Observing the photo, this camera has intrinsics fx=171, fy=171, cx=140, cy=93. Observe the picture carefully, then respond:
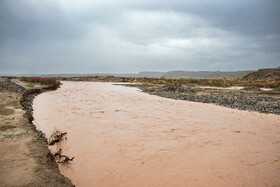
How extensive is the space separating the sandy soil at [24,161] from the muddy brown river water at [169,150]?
58 cm

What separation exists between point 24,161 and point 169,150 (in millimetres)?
4125

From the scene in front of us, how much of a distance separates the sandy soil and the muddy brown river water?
0.58 meters

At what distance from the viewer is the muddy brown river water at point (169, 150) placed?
13.9 ft

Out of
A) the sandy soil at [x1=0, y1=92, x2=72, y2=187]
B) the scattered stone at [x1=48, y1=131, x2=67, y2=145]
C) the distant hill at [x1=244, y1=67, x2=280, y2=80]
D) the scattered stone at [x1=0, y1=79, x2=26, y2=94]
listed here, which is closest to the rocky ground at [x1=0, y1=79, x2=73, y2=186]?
the sandy soil at [x1=0, y1=92, x2=72, y2=187]

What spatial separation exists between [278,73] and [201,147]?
200 feet

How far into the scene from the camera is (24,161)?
4023 millimetres

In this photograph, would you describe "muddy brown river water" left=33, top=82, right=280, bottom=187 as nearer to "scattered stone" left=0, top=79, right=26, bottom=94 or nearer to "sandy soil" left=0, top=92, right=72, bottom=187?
"sandy soil" left=0, top=92, right=72, bottom=187

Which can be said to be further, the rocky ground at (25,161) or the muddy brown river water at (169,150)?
the muddy brown river water at (169,150)

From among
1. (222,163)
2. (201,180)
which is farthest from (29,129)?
(222,163)

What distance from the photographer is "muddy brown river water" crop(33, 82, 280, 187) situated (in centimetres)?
423

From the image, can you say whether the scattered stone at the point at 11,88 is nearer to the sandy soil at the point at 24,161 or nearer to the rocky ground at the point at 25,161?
the rocky ground at the point at 25,161

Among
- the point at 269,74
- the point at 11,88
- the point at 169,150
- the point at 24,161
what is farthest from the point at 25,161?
the point at 269,74

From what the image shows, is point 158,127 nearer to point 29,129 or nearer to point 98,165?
point 98,165

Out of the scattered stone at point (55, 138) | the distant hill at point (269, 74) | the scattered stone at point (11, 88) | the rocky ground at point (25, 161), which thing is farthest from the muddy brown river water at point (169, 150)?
the distant hill at point (269, 74)
